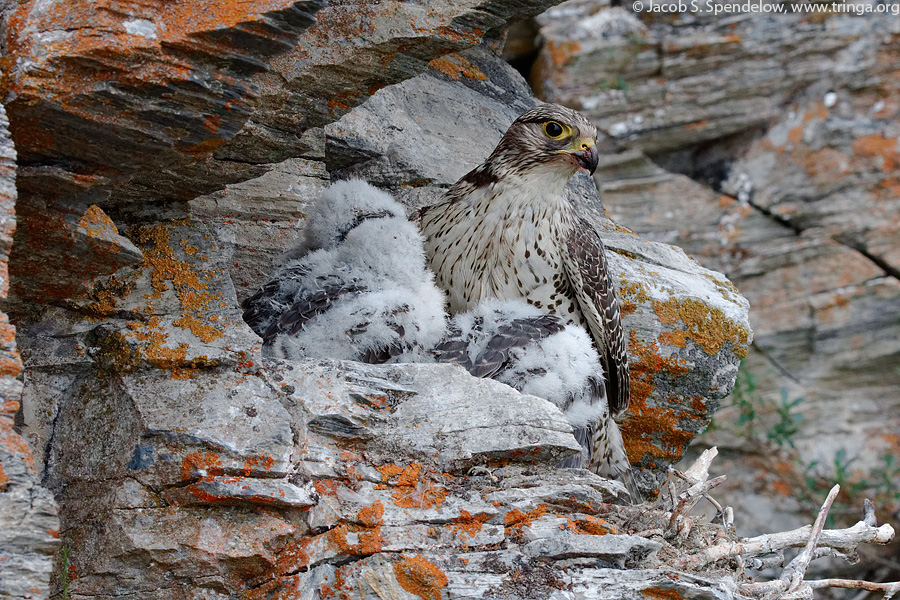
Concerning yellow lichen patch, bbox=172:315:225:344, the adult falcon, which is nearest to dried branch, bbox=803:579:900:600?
the adult falcon

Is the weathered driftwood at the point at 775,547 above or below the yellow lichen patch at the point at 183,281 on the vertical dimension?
below

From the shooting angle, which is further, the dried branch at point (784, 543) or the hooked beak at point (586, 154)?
the hooked beak at point (586, 154)

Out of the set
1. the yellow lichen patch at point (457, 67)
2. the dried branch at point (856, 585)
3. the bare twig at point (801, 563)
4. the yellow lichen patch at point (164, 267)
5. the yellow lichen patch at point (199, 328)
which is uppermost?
the yellow lichen patch at point (457, 67)

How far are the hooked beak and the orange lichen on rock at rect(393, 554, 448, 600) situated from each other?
6.84ft

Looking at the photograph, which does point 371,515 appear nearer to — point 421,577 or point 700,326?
point 421,577

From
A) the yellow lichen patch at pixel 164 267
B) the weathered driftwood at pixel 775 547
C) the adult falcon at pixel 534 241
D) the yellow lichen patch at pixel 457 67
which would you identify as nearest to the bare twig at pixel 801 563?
the weathered driftwood at pixel 775 547

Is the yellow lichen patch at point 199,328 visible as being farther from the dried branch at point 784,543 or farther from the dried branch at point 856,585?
the dried branch at point 856,585

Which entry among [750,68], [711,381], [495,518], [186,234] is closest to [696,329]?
[711,381]

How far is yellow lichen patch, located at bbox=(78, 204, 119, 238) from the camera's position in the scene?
8.71ft

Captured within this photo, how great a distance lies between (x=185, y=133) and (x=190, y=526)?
42.7 inches

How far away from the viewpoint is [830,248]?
729cm

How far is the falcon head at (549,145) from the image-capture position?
4.21 m

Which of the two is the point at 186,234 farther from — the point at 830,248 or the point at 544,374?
the point at 830,248

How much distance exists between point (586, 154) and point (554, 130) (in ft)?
0.69
